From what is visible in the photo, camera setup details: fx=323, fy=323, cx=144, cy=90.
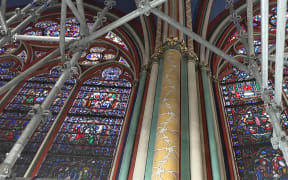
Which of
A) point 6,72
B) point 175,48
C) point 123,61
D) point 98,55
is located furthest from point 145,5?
point 6,72

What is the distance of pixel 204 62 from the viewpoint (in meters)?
7.68

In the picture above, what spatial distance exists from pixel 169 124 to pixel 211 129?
109 centimetres

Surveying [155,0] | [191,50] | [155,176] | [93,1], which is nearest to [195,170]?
[155,176]

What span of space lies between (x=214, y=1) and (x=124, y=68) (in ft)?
10.4

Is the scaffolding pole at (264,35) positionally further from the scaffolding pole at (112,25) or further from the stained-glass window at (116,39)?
the stained-glass window at (116,39)

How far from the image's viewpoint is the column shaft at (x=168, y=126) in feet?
14.8

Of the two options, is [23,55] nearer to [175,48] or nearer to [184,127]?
[175,48]

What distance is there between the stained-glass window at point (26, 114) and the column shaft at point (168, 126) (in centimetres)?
220

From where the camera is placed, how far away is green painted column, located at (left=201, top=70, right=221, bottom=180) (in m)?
5.06

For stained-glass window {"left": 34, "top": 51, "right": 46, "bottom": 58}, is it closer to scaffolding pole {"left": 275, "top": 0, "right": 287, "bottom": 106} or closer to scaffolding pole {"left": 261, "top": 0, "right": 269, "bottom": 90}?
scaffolding pole {"left": 261, "top": 0, "right": 269, "bottom": 90}

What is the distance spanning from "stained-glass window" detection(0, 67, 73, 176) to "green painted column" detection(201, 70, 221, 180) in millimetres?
3035

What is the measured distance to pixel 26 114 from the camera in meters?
7.54

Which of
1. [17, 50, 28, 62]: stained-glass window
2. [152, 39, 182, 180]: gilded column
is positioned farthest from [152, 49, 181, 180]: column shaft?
[17, 50, 28, 62]: stained-glass window

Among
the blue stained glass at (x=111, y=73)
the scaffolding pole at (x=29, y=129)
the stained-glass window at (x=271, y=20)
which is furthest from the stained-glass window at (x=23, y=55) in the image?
the stained-glass window at (x=271, y=20)
